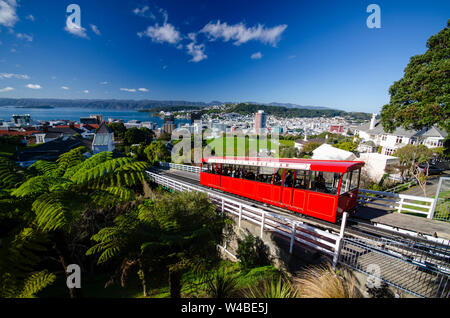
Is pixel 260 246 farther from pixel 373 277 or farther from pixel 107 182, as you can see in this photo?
pixel 107 182

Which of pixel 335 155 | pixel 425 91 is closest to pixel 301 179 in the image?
pixel 425 91

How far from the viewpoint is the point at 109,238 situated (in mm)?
4836

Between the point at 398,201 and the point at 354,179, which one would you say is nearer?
the point at 354,179

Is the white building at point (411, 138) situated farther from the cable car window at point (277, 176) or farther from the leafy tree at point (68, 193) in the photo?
the leafy tree at point (68, 193)

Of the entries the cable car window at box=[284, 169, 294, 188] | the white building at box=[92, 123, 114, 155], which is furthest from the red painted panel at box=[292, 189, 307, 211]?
the white building at box=[92, 123, 114, 155]

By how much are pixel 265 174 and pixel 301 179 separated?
82.0 inches

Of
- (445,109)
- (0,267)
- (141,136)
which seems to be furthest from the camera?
(141,136)

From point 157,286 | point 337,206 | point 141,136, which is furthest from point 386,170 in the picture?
point 141,136

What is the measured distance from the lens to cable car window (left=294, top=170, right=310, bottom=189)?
28.8ft

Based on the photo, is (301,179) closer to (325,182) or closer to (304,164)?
(304,164)

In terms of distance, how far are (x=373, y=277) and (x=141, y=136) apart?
93.8m

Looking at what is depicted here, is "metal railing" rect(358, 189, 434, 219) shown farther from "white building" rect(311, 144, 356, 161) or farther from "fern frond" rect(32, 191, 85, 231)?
"fern frond" rect(32, 191, 85, 231)

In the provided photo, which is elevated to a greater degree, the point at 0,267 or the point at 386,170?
the point at 0,267

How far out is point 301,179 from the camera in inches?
352
